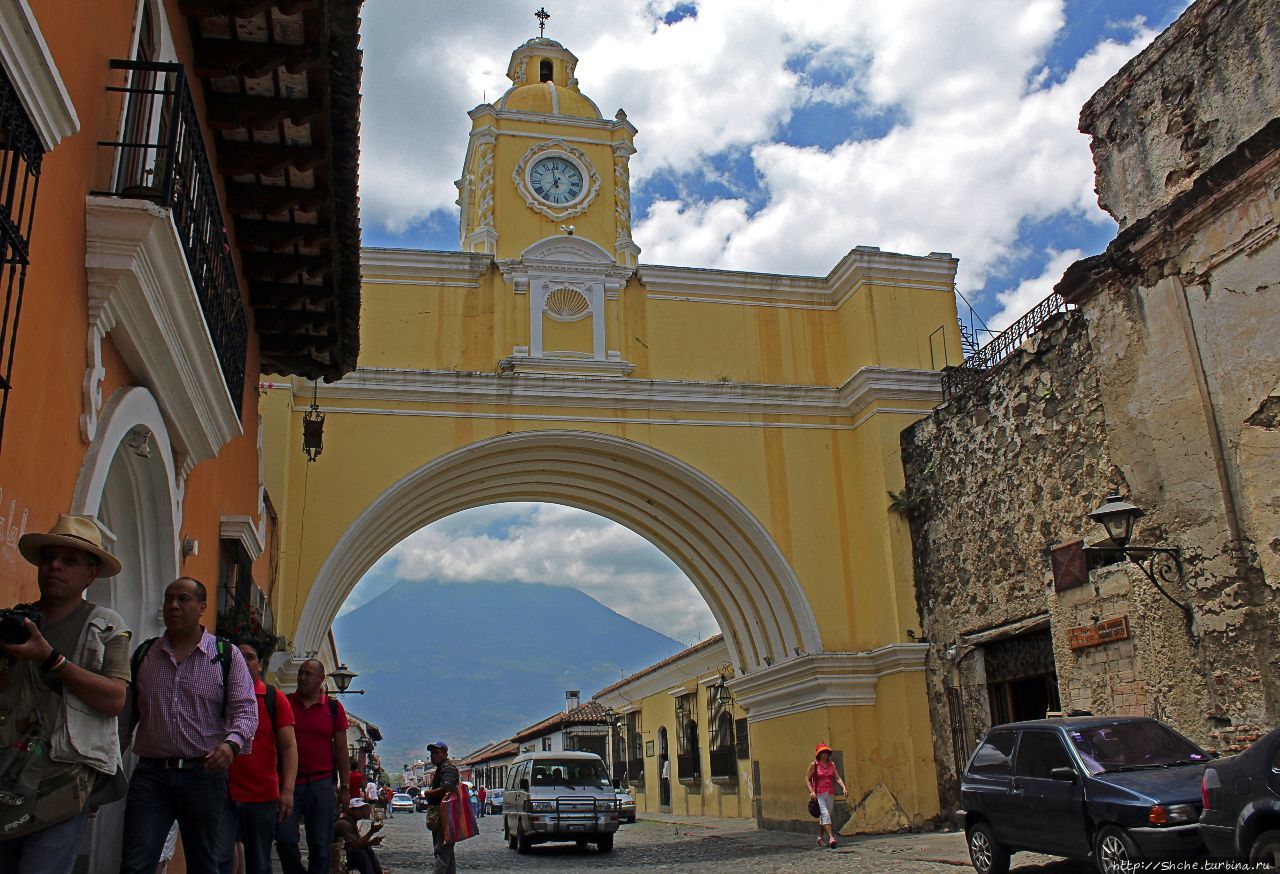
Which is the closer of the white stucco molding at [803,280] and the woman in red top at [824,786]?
the woman in red top at [824,786]

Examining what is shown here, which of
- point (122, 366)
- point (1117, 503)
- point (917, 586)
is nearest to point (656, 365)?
point (917, 586)

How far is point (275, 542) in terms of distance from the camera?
1423 cm

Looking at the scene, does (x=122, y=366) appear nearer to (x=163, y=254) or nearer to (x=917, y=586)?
(x=163, y=254)

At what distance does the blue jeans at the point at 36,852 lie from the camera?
3.03 m

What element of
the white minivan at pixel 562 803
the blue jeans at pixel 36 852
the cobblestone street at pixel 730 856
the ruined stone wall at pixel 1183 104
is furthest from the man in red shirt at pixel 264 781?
the white minivan at pixel 562 803

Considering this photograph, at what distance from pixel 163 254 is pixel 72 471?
109 cm

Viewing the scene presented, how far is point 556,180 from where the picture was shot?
1805cm

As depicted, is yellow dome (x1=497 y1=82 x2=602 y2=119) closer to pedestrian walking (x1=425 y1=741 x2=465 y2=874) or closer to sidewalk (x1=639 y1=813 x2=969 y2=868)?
sidewalk (x1=639 y1=813 x2=969 y2=868)

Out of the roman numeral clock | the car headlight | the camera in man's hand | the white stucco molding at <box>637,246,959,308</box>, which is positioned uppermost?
the roman numeral clock

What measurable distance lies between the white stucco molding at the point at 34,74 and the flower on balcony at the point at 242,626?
4.62 m

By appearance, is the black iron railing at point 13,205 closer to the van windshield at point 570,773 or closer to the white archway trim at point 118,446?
the white archway trim at point 118,446

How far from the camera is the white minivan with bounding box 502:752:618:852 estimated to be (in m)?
15.8

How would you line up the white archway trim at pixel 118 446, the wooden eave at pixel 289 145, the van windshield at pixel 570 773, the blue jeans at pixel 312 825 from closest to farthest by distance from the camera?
1. the white archway trim at pixel 118 446
2. the blue jeans at pixel 312 825
3. the wooden eave at pixel 289 145
4. the van windshield at pixel 570 773

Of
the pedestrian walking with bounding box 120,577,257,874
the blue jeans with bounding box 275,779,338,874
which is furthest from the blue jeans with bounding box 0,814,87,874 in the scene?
the blue jeans with bounding box 275,779,338,874
